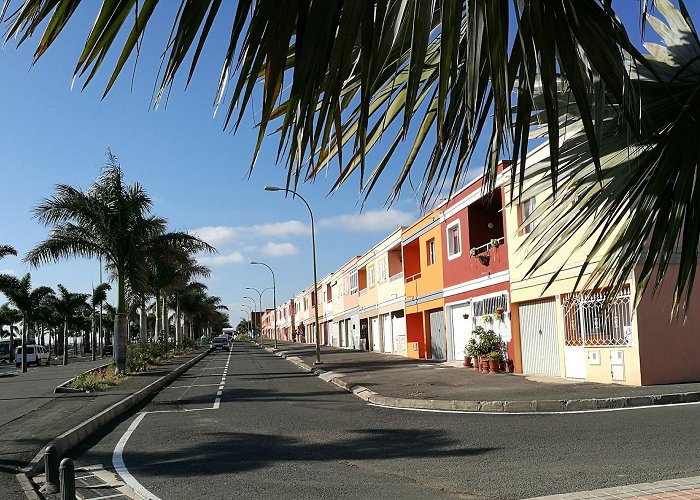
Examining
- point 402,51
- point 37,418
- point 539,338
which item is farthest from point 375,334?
point 402,51

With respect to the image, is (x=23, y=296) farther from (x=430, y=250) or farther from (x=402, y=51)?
(x=402, y=51)

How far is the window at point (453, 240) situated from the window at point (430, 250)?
3136 mm

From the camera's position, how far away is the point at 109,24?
178 centimetres

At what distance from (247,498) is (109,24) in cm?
642

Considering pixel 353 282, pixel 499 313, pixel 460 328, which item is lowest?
pixel 460 328

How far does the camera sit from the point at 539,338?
66.3ft

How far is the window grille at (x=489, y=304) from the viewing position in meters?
22.5

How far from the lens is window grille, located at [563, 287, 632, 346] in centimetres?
1608

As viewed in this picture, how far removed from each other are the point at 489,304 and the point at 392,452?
48.2 ft

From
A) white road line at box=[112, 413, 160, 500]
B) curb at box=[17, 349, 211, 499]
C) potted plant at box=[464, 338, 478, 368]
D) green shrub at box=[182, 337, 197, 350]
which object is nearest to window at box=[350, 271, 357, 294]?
green shrub at box=[182, 337, 197, 350]

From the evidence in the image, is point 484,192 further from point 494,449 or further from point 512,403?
point 512,403

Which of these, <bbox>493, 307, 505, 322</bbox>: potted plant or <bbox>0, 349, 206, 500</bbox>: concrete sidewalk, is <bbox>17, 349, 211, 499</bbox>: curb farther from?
<bbox>493, 307, 505, 322</bbox>: potted plant

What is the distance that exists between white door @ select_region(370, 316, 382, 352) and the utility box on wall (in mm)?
27853

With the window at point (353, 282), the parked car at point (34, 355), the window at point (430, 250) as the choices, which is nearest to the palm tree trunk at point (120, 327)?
the window at point (430, 250)
